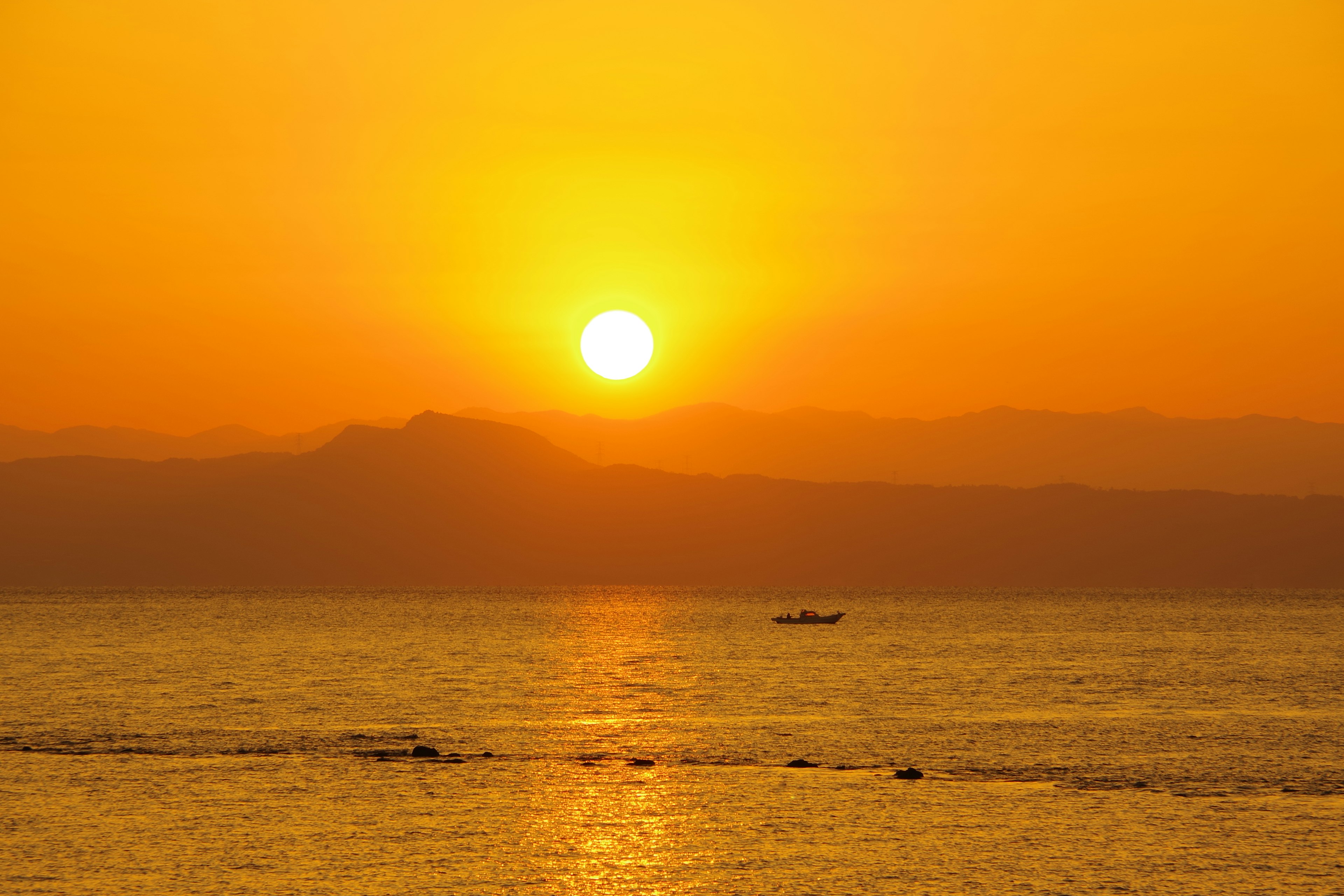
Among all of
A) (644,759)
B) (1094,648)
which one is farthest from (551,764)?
(1094,648)

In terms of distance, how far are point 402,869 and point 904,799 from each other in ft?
83.3

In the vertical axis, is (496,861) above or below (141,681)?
below

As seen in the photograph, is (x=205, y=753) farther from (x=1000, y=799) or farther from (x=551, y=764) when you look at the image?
(x=1000, y=799)

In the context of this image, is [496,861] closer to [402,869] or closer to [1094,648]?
[402,869]

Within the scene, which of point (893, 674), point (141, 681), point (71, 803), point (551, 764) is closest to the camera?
point (71, 803)

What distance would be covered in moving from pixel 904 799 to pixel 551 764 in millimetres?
21227

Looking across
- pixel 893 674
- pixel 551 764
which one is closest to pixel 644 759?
pixel 551 764

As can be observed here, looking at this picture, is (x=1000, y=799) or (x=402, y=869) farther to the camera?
(x=1000, y=799)

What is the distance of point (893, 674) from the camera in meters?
142

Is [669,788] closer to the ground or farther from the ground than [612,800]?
farther from the ground

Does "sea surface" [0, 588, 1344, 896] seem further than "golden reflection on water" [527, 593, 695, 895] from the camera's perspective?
Yes

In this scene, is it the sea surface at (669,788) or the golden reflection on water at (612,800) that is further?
the sea surface at (669,788)

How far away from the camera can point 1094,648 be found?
626ft

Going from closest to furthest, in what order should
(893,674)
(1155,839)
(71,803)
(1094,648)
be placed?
(1155,839) → (71,803) → (893,674) → (1094,648)
